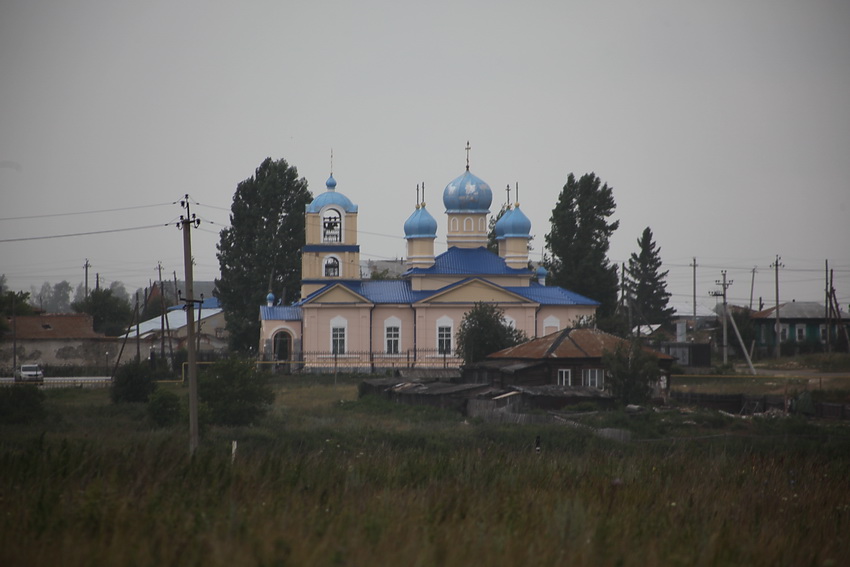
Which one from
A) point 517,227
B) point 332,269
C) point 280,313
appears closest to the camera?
point 280,313

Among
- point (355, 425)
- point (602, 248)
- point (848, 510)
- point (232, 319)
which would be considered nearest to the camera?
point (848, 510)

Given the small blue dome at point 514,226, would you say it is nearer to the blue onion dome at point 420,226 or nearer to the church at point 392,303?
the church at point 392,303

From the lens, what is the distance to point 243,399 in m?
28.5

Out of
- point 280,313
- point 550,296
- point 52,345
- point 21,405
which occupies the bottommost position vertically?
point 21,405

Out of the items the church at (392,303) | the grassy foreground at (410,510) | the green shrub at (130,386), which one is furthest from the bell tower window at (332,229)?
the grassy foreground at (410,510)

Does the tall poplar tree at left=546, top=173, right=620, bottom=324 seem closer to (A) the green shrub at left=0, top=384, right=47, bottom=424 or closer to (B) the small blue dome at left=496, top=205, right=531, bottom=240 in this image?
(B) the small blue dome at left=496, top=205, right=531, bottom=240

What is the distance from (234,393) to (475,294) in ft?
81.6

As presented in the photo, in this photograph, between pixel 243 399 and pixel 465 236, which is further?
pixel 465 236

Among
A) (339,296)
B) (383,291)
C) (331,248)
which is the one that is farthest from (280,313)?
(383,291)

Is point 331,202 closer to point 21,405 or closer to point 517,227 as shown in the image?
point 517,227

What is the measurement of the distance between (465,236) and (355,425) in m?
30.6

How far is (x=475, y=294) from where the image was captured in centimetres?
5197

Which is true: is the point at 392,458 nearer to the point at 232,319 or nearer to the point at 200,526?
the point at 200,526

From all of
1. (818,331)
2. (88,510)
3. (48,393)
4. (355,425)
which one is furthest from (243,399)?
(818,331)
